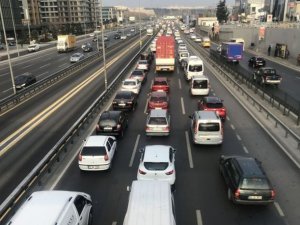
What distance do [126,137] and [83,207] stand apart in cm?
1026

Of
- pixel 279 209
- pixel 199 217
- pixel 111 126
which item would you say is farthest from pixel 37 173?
pixel 279 209

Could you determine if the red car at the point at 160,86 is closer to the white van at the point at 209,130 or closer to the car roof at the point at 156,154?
the white van at the point at 209,130

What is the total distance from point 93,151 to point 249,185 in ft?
24.2

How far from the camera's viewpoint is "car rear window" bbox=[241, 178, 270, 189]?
12688 millimetres

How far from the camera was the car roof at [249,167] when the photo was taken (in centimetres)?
1303

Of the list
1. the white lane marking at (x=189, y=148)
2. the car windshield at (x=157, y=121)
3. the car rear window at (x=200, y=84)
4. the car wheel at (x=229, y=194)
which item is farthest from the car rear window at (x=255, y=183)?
the car rear window at (x=200, y=84)

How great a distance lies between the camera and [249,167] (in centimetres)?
1350

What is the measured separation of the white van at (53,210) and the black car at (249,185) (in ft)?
18.7

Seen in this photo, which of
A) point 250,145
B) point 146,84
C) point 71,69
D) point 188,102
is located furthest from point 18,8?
point 250,145

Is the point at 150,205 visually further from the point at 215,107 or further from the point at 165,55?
the point at 165,55

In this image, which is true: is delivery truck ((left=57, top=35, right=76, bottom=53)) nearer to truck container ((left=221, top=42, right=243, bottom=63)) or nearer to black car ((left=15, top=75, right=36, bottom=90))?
black car ((left=15, top=75, right=36, bottom=90))

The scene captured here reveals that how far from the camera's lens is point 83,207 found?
439 inches

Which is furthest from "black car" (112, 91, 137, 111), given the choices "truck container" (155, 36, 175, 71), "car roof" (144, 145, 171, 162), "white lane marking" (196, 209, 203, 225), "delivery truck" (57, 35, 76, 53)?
"delivery truck" (57, 35, 76, 53)

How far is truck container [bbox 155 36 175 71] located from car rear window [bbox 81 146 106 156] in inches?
1176
